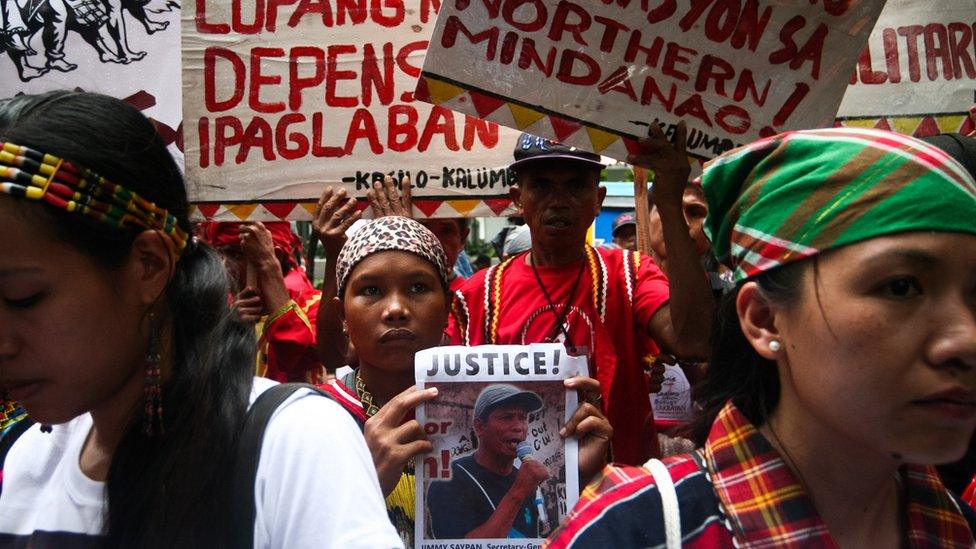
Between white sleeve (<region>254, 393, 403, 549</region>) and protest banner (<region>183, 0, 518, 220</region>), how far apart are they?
2.41 metres

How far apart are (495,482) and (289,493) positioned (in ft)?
3.01

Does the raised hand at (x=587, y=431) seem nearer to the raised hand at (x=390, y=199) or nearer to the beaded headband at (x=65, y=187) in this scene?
the beaded headband at (x=65, y=187)

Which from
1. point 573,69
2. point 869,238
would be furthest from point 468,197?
point 869,238

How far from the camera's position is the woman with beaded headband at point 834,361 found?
4.36 feet

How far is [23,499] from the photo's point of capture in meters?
1.54

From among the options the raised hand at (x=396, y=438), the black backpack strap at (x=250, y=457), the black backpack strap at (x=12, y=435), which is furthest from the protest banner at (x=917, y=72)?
the black backpack strap at (x=12, y=435)

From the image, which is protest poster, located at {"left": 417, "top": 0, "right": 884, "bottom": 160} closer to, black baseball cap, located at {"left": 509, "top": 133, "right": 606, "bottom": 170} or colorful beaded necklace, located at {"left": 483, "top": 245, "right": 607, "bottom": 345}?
black baseball cap, located at {"left": 509, "top": 133, "right": 606, "bottom": 170}

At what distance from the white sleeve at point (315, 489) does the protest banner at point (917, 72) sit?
2.96 metres

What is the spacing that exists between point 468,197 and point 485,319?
70 centimetres

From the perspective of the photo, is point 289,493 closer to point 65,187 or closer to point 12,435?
point 65,187

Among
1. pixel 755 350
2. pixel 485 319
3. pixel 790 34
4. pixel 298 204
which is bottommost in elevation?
pixel 755 350

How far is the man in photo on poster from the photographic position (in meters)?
2.16

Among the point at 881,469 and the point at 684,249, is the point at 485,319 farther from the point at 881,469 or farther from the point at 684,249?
the point at 881,469

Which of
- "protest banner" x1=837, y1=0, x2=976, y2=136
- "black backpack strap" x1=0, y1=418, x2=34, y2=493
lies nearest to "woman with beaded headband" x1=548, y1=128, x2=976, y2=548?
"black backpack strap" x1=0, y1=418, x2=34, y2=493
